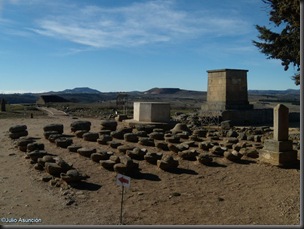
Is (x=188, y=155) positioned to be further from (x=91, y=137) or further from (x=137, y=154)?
(x=91, y=137)

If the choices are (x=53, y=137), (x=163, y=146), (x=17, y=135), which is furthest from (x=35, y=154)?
(x=17, y=135)

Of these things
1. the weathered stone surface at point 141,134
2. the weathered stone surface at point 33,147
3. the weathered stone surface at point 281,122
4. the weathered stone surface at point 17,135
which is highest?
the weathered stone surface at point 281,122

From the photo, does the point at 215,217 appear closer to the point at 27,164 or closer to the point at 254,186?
the point at 254,186

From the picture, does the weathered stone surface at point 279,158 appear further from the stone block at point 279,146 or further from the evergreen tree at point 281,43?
the evergreen tree at point 281,43

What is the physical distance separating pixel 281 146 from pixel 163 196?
4495mm

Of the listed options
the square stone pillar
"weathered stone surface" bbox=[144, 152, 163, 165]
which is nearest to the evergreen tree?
the square stone pillar

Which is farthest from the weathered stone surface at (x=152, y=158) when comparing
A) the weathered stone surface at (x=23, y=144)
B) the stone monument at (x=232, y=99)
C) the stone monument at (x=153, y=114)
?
the stone monument at (x=232, y=99)

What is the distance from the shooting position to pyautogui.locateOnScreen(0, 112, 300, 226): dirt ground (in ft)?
26.5

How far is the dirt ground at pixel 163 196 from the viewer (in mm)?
8062

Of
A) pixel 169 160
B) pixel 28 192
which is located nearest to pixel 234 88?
pixel 169 160

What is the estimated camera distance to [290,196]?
9.26m

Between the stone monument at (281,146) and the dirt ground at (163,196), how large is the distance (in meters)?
0.32

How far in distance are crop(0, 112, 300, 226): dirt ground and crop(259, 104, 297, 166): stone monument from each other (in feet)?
1.06

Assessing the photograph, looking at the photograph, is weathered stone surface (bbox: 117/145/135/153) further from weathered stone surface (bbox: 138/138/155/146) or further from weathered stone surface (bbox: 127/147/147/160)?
weathered stone surface (bbox: 138/138/155/146)
